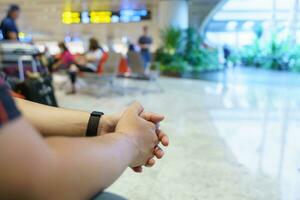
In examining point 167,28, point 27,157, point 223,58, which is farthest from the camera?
point 223,58

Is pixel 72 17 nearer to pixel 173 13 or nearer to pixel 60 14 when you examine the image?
pixel 60 14

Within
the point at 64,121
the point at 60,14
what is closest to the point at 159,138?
the point at 64,121

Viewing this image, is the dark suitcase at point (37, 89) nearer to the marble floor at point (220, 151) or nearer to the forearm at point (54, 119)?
the marble floor at point (220, 151)

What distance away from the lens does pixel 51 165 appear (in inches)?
19.1

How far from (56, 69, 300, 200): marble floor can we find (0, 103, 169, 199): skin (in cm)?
118

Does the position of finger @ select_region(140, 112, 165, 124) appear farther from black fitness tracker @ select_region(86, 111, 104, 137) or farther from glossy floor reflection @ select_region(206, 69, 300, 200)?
glossy floor reflection @ select_region(206, 69, 300, 200)

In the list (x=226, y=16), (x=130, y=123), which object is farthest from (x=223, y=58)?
(x=130, y=123)

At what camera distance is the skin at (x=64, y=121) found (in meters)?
0.90

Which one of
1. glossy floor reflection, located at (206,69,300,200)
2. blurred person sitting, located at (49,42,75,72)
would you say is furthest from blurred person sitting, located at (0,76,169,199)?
blurred person sitting, located at (49,42,75,72)

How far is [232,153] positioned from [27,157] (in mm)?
2686

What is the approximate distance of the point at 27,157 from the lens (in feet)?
1.48

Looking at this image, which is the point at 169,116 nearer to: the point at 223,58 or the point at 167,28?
the point at 167,28

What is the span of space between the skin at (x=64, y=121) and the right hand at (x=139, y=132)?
0.04m

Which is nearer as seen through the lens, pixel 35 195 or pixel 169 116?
pixel 35 195
